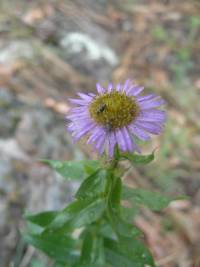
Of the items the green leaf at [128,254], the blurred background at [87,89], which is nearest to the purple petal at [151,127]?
the green leaf at [128,254]

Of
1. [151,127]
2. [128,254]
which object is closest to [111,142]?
[151,127]

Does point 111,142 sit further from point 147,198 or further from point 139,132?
point 147,198

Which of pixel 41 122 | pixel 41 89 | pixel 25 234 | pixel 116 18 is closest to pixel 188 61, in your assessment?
pixel 116 18

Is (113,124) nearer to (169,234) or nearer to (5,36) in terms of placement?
(169,234)

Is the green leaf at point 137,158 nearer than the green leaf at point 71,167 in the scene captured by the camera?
Yes

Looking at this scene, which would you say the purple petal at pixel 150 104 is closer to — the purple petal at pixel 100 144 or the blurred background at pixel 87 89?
the purple petal at pixel 100 144
